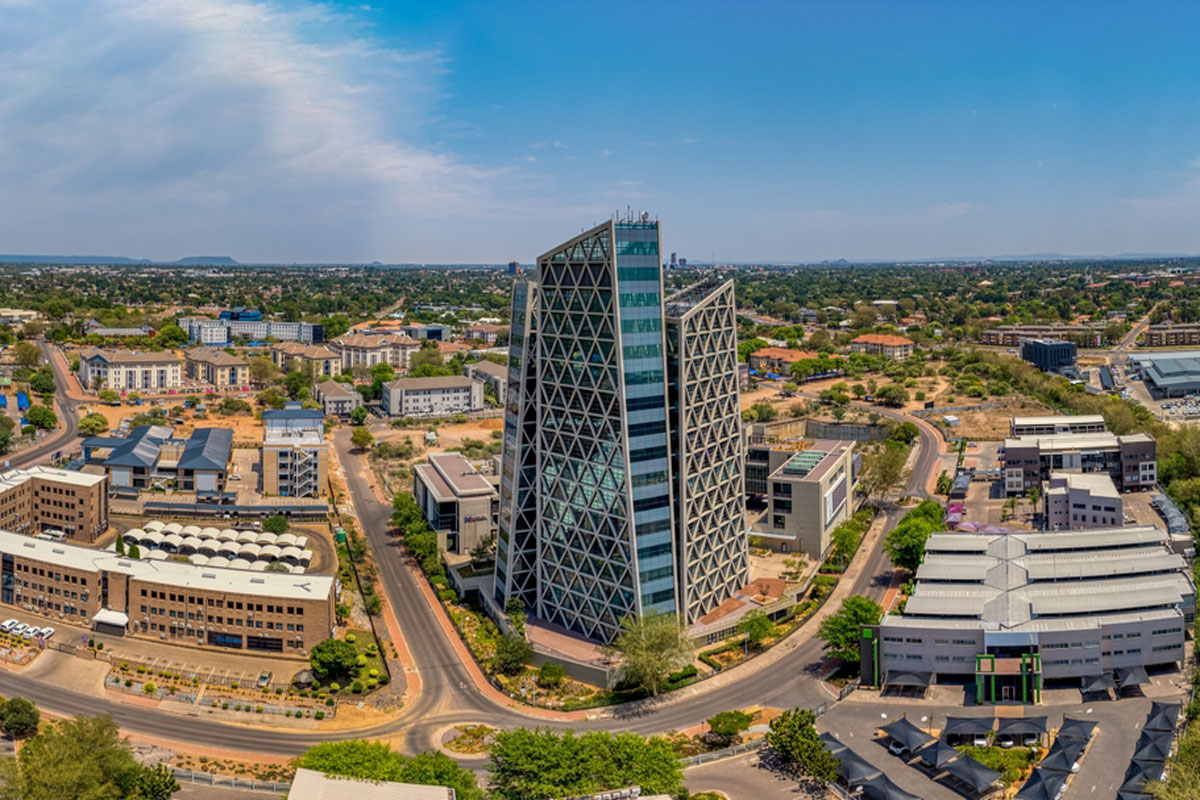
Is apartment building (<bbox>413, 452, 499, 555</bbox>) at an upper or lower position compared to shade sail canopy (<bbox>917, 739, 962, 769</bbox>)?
upper

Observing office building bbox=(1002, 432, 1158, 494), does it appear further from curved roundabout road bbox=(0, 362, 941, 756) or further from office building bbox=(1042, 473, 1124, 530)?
curved roundabout road bbox=(0, 362, 941, 756)

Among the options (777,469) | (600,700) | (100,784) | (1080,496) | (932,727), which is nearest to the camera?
(100,784)

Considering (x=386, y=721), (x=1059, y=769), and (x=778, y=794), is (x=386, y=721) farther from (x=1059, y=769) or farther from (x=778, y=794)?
(x=1059, y=769)

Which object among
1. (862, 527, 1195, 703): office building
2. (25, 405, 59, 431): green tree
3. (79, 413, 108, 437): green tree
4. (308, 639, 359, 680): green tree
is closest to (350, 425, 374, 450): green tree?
(79, 413, 108, 437): green tree

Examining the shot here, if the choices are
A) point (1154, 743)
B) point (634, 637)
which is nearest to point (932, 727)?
point (1154, 743)

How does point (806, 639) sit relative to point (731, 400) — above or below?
below
